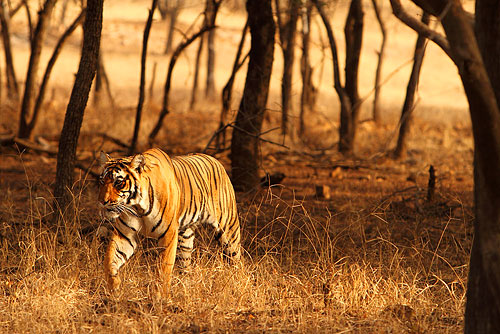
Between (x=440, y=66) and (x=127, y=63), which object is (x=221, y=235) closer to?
(x=127, y=63)

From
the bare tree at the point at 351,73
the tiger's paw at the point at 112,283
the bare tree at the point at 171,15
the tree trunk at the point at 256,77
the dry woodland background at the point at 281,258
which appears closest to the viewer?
the dry woodland background at the point at 281,258

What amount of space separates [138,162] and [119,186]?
8.6 inches

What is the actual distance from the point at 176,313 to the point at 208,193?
4.18 feet

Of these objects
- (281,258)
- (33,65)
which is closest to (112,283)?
(281,258)

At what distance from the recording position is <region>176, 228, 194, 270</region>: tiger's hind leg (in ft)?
17.9

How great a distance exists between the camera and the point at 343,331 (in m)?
4.07

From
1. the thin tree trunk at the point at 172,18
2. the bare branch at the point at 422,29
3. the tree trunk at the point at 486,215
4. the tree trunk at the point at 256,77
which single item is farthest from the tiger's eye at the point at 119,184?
the thin tree trunk at the point at 172,18

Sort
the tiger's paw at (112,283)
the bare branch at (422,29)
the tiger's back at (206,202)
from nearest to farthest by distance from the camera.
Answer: the bare branch at (422,29), the tiger's paw at (112,283), the tiger's back at (206,202)

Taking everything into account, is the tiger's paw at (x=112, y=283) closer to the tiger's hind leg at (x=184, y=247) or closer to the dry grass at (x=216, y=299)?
the dry grass at (x=216, y=299)

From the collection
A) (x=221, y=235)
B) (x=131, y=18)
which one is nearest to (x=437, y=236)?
(x=221, y=235)

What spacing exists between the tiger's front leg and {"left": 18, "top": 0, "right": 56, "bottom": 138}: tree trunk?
6.55 meters

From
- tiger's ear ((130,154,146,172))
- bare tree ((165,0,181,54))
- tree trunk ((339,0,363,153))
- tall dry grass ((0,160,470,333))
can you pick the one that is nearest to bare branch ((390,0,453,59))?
tall dry grass ((0,160,470,333))

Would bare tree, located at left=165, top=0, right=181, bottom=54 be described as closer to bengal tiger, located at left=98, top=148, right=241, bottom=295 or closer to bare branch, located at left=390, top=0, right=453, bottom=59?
bengal tiger, located at left=98, top=148, right=241, bottom=295

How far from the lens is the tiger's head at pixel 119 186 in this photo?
4.46m
